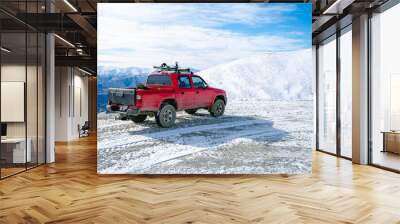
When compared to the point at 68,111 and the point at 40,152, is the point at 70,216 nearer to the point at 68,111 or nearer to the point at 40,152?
the point at 40,152

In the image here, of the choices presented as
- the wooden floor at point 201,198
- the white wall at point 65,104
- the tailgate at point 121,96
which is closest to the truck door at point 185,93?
the tailgate at point 121,96

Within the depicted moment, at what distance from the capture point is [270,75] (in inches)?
254

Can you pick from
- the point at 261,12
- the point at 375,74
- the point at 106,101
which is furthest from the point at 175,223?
the point at 375,74

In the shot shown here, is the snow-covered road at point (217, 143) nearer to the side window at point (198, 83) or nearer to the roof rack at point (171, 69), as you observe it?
the side window at point (198, 83)

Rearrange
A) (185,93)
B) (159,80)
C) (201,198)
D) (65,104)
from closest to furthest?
(201,198) < (159,80) < (185,93) < (65,104)

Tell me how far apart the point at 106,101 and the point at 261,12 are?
301cm

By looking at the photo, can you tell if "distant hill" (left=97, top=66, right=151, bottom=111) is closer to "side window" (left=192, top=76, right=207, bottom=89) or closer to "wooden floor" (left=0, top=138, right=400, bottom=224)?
"side window" (left=192, top=76, right=207, bottom=89)

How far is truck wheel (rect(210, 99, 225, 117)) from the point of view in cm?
648

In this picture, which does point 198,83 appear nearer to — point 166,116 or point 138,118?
point 166,116

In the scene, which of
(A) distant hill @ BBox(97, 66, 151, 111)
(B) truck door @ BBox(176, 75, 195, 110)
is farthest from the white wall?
(B) truck door @ BBox(176, 75, 195, 110)

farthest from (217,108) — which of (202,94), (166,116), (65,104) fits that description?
(65,104)

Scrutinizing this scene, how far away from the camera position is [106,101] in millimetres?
6371

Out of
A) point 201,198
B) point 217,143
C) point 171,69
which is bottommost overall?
point 201,198

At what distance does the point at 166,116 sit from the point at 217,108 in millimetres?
882
